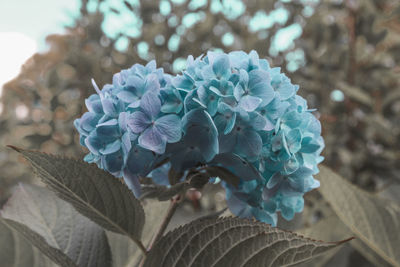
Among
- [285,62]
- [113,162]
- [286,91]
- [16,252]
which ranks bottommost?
[16,252]

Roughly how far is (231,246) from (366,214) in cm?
48

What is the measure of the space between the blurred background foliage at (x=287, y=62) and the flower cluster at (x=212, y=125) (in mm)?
1024

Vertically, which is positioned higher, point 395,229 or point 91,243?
point 395,229

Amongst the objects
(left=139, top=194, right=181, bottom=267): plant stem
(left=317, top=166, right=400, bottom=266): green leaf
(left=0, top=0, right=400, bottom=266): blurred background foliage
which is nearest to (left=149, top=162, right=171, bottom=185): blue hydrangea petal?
(left=139, top=194, right=181, bottom=267): plant stem

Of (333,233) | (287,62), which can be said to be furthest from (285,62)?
(333,233)

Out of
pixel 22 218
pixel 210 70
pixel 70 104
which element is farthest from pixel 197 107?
pixel 70 104

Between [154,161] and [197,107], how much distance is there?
0.11 m

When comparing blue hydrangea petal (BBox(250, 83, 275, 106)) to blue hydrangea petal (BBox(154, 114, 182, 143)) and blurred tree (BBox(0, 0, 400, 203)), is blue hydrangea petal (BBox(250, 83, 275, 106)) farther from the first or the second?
blurred tree (BBox(0, 0, 400, 203))

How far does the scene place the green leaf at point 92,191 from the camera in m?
0.50

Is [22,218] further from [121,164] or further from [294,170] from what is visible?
[294,170]

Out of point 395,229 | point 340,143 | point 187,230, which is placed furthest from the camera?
point 340,143

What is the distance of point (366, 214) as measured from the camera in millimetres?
877

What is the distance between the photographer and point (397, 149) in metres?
1.79

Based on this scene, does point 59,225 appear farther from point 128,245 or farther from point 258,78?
point 258,78
